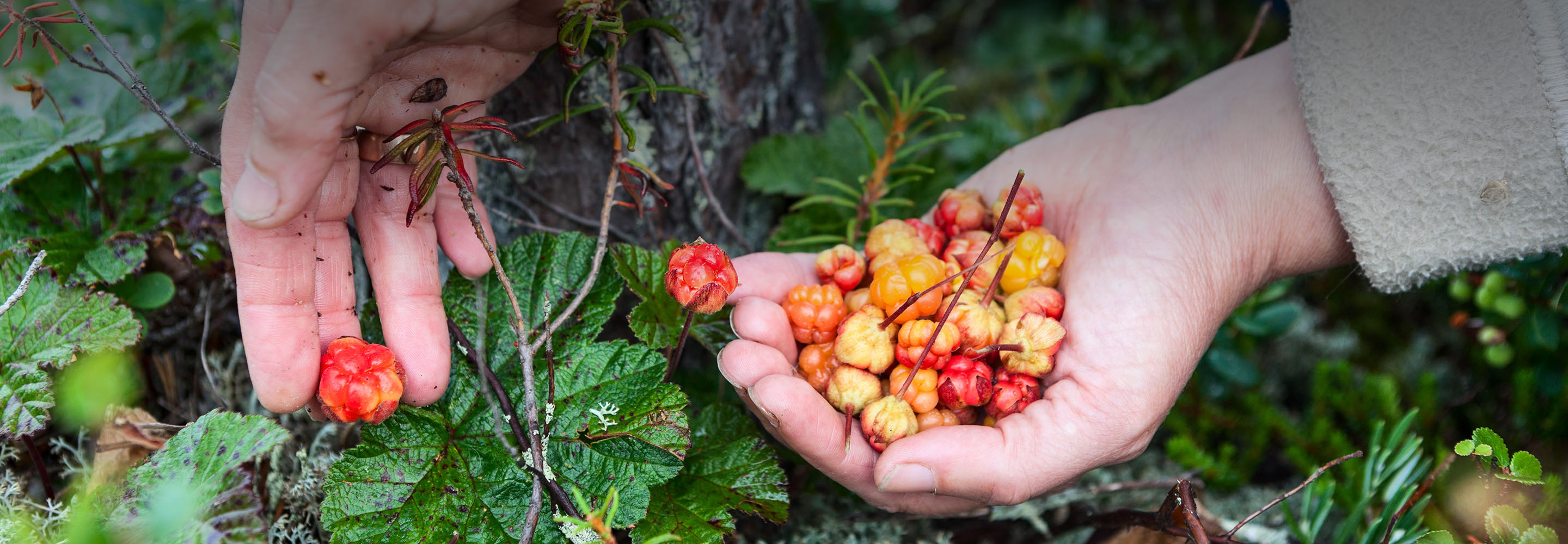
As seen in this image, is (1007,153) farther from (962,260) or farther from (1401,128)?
(1401,128)

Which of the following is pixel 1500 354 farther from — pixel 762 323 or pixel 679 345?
pixel 679 345

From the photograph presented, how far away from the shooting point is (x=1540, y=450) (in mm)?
1984

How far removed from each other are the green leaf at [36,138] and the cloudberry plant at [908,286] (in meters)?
1.74

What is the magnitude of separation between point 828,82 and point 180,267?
93.3 inches

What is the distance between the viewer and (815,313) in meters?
1.61

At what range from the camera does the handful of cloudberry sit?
152cm

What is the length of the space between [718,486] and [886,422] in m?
0.37

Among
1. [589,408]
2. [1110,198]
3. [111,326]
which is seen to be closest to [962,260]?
[1110,198]

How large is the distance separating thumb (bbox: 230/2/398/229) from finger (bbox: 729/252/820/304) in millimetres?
739

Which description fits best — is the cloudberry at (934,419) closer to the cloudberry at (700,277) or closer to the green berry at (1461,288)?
the cloudberry at (700,277)

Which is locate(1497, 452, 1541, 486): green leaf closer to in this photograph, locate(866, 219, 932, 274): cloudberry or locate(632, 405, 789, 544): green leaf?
locate(866, 219, 932, 274): cloudberry

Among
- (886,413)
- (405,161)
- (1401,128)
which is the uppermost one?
(405,161)

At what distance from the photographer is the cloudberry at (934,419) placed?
1.54 metres

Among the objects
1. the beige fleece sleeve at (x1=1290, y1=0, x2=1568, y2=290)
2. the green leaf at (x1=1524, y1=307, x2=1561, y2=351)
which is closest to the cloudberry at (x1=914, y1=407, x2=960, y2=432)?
the beige fleece sleeve at (x1=1290, y1=0, x2=1568, y2=290)
